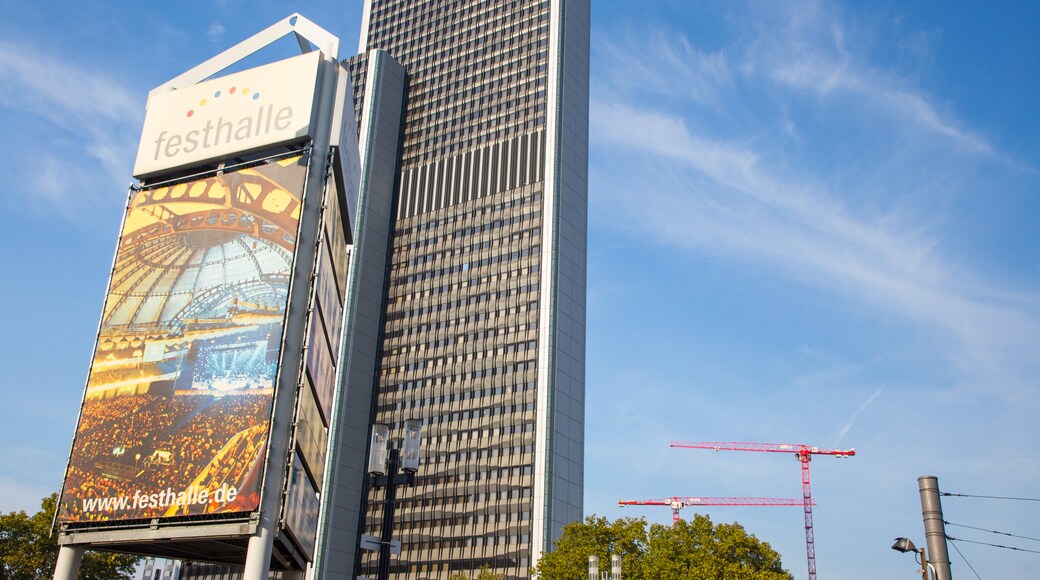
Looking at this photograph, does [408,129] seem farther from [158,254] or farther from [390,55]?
[158,254]

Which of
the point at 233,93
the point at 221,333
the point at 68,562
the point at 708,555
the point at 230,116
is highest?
the point at 233,93

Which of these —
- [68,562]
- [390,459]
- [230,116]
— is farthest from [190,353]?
[230,116]

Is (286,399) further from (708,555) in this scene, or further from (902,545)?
(708,555)

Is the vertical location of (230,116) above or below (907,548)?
above

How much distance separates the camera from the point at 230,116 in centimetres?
4991

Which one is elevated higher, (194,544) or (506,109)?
(506,109)

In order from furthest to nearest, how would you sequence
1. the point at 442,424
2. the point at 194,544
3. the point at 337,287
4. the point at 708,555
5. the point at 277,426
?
1. the point at 442,424
2. the point at 708,555
3. the point at 337,287
4. the point at 194,544
5. the point at 277,426

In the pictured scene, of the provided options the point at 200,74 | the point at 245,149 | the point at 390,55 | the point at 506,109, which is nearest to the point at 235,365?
the point at 245,149

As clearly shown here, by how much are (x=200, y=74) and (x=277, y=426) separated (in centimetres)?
2297

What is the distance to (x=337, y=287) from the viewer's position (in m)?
54.1

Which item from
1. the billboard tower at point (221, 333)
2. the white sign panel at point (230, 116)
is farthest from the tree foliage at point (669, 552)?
the white sign panel at point (230, 116)

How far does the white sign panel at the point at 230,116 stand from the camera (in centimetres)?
4859

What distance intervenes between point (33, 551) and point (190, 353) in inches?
1310

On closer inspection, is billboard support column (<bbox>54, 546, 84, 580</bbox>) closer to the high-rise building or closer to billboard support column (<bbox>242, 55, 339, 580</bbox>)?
billboard support column (<bbox>242, 55, 339, 580</bbox>)
